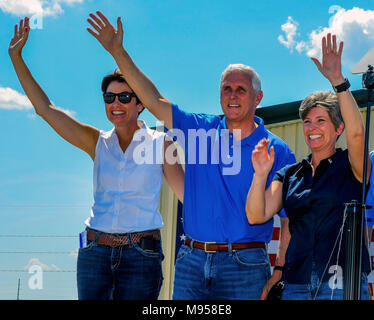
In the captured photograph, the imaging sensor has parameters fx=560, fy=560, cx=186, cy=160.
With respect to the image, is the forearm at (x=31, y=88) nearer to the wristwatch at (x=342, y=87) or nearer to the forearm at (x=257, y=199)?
the forearm at (x=257, y=199)

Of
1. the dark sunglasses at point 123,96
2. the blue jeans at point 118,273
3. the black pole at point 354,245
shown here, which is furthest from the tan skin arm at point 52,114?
the black pole at point 354,245

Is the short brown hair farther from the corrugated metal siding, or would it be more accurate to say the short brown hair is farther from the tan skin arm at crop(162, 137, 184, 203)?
the corrugated metal siding

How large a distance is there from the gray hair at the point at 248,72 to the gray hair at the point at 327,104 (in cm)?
51

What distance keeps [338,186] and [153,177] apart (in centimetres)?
125

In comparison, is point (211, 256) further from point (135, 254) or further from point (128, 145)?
point (128, 145)

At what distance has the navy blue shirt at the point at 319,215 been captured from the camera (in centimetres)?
302

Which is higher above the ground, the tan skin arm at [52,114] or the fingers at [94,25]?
the fingers at [94,25]

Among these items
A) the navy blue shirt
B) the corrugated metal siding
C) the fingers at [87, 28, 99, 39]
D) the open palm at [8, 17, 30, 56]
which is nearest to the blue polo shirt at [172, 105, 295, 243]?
the navy blue shirt

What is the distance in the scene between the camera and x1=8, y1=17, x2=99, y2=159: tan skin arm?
398cm

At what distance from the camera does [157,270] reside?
3639 millimetres

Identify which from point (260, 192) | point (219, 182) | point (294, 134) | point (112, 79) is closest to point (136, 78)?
point (112, 79)
